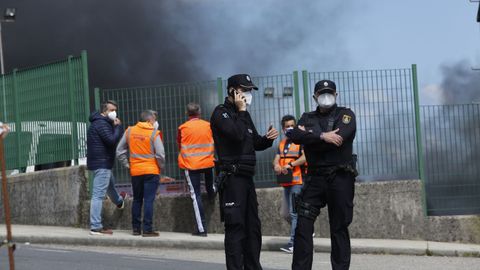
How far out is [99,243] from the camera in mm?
13789

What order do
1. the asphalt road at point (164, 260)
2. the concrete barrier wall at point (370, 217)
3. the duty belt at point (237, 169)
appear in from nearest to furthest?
the duty belt at point (237, 169) → the asphalt road at point (164, 260) → the concrete barrier wall at point (370, 217)

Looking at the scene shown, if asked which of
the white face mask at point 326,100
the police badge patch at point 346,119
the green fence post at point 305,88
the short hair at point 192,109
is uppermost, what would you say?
the green fence post at point 305,88

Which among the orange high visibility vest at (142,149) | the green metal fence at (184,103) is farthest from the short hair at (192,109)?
the green metal fence at (184,103)

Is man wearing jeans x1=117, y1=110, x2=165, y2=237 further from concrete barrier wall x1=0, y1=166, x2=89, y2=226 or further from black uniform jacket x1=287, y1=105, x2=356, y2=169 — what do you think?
black uniform jacket x1=287, y1=105, x2=356, y2=169

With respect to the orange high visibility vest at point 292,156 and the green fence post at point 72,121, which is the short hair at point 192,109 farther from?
the green fence post at point 72,121

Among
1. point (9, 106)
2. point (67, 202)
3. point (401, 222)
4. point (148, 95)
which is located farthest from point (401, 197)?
point (9, 106)

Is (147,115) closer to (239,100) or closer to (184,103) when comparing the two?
(184,103)

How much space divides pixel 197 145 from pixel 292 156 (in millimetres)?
1796

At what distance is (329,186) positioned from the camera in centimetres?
867

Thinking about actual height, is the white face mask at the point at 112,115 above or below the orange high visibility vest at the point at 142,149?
above

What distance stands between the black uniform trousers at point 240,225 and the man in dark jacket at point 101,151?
5805mm

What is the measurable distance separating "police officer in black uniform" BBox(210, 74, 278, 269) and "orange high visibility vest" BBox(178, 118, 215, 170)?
16.6 feet

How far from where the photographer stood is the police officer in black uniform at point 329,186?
8578mm

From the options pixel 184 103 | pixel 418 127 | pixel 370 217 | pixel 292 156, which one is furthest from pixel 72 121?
pixel 418 127
